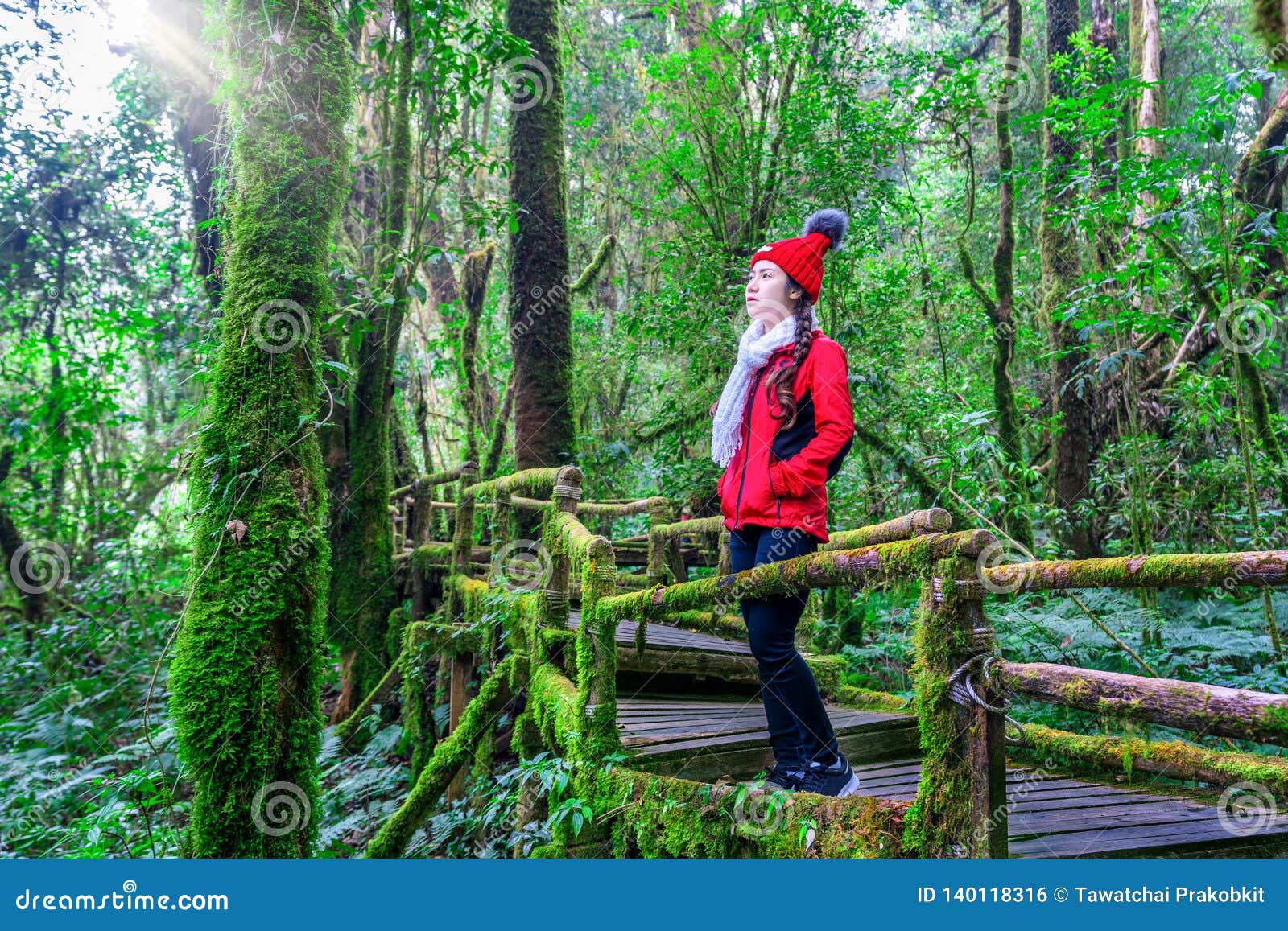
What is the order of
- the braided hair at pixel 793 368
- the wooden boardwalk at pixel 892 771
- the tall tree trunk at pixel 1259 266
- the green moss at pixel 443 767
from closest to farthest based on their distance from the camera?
1. the wooden boardwalk at pixel 892 771
2. the braided hair at pixel 793 368
3. the green moss at pixel 443 767
4. the tall tree trunk at pixel 1259 266

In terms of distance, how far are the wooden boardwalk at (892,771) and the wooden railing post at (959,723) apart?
27.9 inches

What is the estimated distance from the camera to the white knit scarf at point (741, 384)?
3375mm

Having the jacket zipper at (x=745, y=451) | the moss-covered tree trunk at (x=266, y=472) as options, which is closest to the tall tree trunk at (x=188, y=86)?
the moss-covered tree trunk at (x=266, y=472)

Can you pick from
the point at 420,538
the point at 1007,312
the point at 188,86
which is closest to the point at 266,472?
the point at 420,538

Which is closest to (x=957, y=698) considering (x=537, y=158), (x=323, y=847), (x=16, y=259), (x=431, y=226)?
(x=323, y=847)

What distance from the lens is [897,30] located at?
21297 mm

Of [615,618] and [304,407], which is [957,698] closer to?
[615,618]

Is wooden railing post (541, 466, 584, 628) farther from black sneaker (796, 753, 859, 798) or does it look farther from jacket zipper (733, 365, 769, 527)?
black sneaker (796, 753, 859, 798)

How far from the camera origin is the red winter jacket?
3.01 m

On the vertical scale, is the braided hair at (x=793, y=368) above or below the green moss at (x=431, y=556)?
above

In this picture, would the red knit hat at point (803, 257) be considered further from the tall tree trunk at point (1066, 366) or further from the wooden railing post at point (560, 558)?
the tall tree trunk at point (1066, 366)

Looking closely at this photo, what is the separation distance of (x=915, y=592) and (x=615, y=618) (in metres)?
4.91

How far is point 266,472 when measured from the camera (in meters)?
3.60

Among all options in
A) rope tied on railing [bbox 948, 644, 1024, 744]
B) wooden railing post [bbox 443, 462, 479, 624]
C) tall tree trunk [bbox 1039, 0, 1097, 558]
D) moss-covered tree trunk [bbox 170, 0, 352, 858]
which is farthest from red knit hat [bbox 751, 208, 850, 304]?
tall tree trunk [bbox 1039, 0, 1097, 558]
